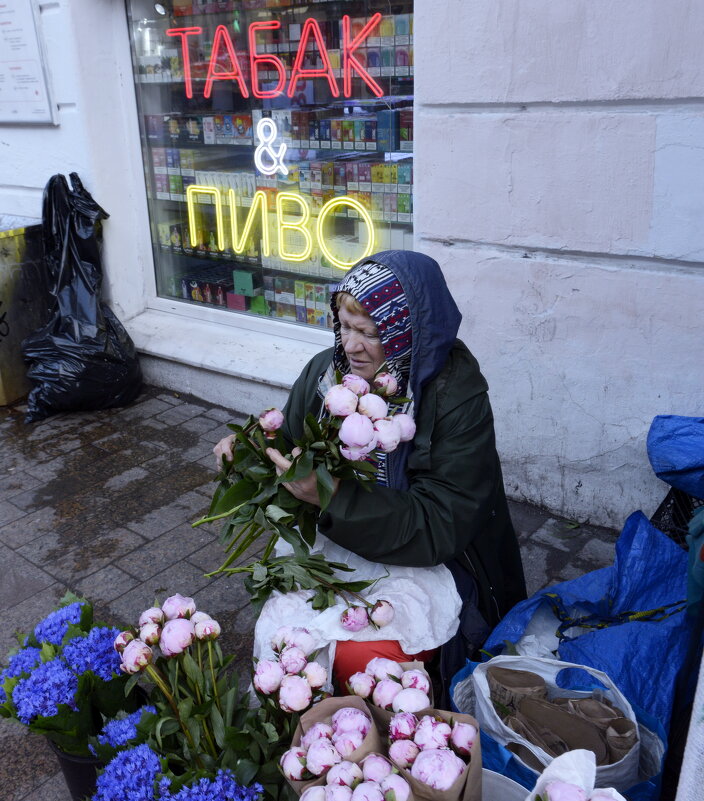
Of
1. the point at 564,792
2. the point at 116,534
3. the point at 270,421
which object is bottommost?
the point at 116,534

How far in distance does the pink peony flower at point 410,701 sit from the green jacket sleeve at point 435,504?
0.59 meters

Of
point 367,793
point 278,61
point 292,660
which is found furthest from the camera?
point 278,61

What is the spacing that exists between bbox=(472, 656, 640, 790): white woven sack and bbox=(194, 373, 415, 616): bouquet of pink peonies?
0.32m

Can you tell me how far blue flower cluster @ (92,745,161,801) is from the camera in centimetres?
148

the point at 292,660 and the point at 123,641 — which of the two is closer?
the point at 292,660

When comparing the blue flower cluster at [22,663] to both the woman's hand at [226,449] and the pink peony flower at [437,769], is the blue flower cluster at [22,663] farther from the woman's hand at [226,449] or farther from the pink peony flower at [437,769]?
the pink peony flower at [437,769]

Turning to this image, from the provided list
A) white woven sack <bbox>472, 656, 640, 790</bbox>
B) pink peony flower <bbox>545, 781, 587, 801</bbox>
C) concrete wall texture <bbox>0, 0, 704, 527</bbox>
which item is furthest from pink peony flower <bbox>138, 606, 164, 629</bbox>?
concrete wall texture <bbox>0, 0, 704, 527</bbox>

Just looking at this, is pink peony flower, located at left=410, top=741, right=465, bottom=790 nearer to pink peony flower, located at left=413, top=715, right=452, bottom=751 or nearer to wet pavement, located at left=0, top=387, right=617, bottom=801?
pink peony flower, located at left=413, top=715, right=452, bottom=751

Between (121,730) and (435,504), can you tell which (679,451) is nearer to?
(435,504)

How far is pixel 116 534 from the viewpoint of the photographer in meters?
3.65

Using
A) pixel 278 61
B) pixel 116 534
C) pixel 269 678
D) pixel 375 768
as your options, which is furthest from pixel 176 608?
pixel 278 61

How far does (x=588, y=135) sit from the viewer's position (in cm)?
305

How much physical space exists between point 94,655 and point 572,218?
96.8 inches

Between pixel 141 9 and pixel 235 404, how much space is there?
266cm
